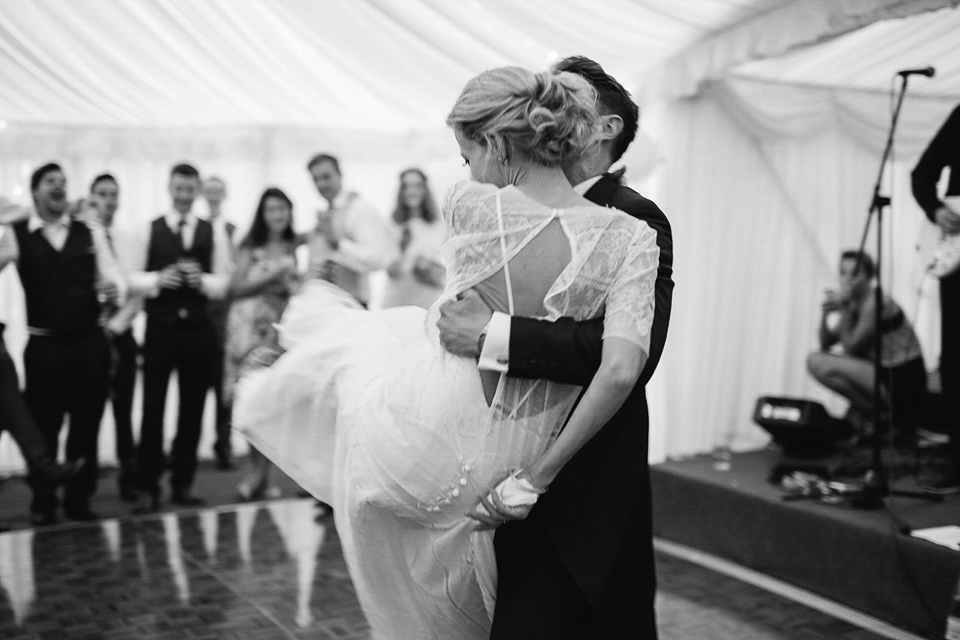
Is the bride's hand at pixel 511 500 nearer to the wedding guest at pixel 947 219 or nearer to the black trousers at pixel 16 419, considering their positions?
the wedding guest at pixel 947 219

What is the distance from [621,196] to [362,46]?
156 inches

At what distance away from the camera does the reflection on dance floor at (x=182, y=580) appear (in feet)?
11.5

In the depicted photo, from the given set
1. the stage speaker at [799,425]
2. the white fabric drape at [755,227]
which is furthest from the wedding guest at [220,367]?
the stage speaker at [799,425]

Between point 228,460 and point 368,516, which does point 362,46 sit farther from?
point 368,516

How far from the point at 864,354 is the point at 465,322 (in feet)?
14.5

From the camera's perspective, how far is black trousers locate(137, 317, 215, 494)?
5.38 m

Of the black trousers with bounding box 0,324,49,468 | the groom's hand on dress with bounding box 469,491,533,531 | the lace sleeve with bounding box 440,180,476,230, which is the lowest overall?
the black trousers with bounding box 0,324,49,468

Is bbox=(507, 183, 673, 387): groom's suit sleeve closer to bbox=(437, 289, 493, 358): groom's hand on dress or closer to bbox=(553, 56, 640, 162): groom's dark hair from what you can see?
bbox=(437, 289, 493, 358): groom's hand on dress

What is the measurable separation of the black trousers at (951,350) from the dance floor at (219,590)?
3.67ft

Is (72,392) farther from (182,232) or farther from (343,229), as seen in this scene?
(343,229)

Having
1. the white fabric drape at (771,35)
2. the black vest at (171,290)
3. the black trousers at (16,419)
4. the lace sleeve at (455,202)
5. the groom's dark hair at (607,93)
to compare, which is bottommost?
the black trousers at (16,419)

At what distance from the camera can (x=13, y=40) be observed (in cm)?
531

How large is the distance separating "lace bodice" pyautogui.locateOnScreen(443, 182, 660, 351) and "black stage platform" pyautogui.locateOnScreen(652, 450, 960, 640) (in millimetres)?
2302

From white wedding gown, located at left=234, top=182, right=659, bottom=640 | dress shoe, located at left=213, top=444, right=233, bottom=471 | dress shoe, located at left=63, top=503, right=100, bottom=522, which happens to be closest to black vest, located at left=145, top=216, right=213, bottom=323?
dress shoe, located at left=63, top=503, right=100, bottom=522
